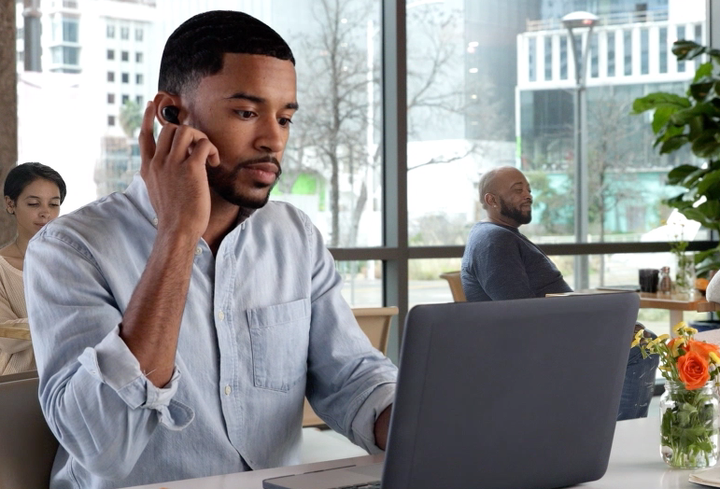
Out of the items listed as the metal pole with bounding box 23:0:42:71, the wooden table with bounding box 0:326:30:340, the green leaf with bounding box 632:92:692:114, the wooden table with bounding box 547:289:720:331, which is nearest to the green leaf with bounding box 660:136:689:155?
the green leaf with bounding box 632:92:692:114

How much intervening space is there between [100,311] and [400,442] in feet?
1.93

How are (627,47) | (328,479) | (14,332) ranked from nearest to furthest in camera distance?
(328,479)
(14,332)
(627,47)

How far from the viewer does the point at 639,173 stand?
6.77 meters

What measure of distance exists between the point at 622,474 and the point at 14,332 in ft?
8.23

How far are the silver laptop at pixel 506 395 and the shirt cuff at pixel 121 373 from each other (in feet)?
0.70

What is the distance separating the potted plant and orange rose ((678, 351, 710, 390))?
5.05 meters

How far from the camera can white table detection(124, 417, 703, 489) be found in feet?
4.41

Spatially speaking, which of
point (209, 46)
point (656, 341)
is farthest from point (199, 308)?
point (656, 341)

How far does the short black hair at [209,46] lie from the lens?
1.62 metres

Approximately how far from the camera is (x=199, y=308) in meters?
1.62

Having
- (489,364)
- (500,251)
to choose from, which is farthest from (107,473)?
(500,251)

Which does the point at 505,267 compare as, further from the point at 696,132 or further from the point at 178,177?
the point at 178,177

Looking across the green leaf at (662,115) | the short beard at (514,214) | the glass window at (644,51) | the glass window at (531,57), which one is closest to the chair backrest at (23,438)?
the short beard at (514,214)

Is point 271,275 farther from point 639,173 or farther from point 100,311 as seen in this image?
point 639,173
